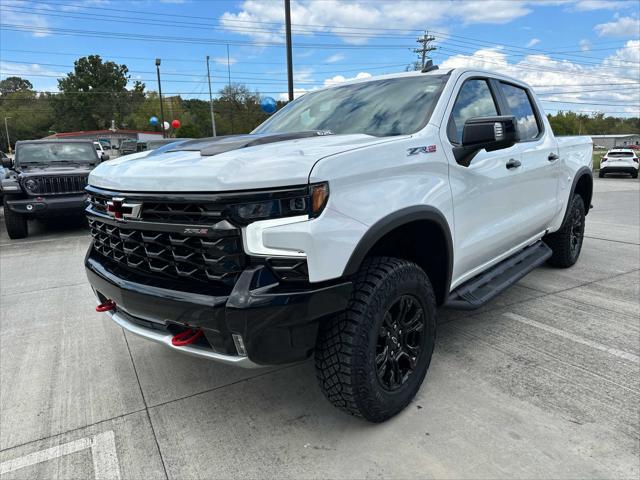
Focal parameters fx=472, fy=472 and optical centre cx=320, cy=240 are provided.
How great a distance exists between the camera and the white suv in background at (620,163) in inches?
893

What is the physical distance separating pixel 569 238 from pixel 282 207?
419 cm

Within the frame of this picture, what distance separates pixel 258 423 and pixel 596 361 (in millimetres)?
2234

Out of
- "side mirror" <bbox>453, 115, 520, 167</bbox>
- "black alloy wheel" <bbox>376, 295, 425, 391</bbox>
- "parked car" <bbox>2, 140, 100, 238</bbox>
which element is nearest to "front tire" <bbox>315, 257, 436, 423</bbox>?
"black alloy wheel" <bbox>376, 295, 425, 391</bbox>

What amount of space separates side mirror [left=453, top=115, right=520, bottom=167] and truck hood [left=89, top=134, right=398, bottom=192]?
557 mm

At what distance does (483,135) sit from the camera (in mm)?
2691

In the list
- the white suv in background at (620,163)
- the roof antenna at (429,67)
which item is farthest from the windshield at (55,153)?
the white suv in background at (620,163)

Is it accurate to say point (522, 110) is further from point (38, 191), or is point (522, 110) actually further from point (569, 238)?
point (38, 191)

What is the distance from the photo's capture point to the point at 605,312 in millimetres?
3975

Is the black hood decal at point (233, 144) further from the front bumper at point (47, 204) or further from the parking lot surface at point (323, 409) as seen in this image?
the front bumper at point (47, 204)

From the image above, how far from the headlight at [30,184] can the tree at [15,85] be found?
12839cm

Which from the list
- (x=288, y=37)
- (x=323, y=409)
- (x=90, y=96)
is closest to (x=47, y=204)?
(x=323, y=409)

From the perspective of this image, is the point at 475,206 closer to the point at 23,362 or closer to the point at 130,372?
the point at 130,372

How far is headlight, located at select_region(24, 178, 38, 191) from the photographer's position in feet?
26.2

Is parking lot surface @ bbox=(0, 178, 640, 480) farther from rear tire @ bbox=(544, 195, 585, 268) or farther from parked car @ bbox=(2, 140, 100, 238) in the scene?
parked car @ bbox=(2, 140, 100, 238)
